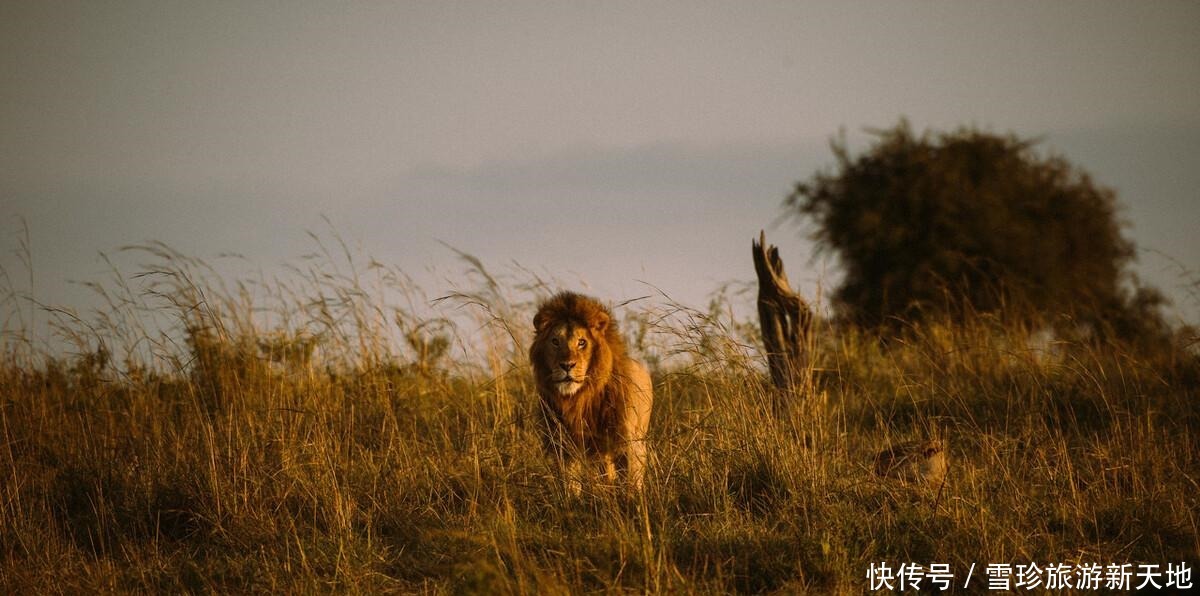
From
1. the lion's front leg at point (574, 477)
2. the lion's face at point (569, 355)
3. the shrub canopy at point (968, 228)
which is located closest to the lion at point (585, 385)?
the lion's face at point (569, 355)

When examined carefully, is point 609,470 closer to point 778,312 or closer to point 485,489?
point 485,489

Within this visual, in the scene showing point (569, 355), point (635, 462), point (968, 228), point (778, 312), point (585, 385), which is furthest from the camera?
point (968, 228)

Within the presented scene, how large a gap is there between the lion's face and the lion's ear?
0.05 meters

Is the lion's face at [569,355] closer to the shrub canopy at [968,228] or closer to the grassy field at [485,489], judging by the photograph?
the grassy field at [485,489]

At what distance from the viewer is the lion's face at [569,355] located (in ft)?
18.1

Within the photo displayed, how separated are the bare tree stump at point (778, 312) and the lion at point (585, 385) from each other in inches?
107

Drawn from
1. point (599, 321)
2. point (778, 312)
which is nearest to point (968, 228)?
point (778, 312)

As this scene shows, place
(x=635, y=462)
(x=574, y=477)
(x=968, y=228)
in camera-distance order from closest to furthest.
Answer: (x=574, y=477), (x=635, y=462), (x=968, y=228)

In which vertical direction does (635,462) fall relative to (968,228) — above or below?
below

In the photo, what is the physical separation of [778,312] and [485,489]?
13.7ft

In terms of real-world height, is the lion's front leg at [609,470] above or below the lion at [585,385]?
below

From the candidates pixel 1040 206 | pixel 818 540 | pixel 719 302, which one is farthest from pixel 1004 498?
pixel 1040 206

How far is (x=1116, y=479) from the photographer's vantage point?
501cm

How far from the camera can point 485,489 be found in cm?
505
